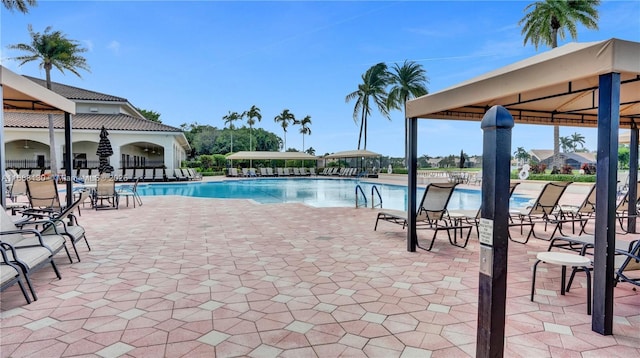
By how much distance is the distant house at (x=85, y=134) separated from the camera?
21.5 m

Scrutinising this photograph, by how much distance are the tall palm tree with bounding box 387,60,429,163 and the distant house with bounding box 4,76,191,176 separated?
1574cm

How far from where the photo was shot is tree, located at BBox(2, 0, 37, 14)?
15.2 meters

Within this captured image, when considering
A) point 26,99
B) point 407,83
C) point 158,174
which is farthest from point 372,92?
point 26,99

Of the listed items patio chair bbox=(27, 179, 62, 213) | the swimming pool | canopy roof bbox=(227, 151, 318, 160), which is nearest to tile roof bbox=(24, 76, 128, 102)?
canopy roof bbox=(227, 151, 318, 160)

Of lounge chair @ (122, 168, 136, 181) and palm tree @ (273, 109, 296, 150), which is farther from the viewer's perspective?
palm tree @ (273, 109, 296, 150)

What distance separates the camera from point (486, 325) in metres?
1.63

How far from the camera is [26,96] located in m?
5.14

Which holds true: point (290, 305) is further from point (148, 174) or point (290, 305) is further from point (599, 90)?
point (148, 174)

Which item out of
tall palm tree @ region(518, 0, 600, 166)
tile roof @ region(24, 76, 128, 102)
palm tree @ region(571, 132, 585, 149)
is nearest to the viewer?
tall palm tree @ region(518, 0, 600, 166)

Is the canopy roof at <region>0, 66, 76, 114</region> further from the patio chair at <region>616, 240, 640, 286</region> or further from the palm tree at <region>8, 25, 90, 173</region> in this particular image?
the palm tree at <region>8, 25, 90, 173</region>

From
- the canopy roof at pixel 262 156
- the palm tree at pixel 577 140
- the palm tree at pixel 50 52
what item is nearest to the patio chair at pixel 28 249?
the palm tree at pixel 50 52

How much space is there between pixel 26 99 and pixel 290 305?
5.56 m

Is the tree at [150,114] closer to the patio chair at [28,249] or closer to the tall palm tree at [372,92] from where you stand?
the tall palm tree at [372,92]

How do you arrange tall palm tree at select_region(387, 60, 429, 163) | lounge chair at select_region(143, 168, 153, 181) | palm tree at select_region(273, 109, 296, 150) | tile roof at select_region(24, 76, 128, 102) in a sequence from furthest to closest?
palm tree at select_region(273, 109, 296, 150) → tall palm tree at select_region(387, 60, 429, 163) → tile roof at select_region(24, 76, 128, 102) → lounge chair at select_region(143, 168, 153, 181)
